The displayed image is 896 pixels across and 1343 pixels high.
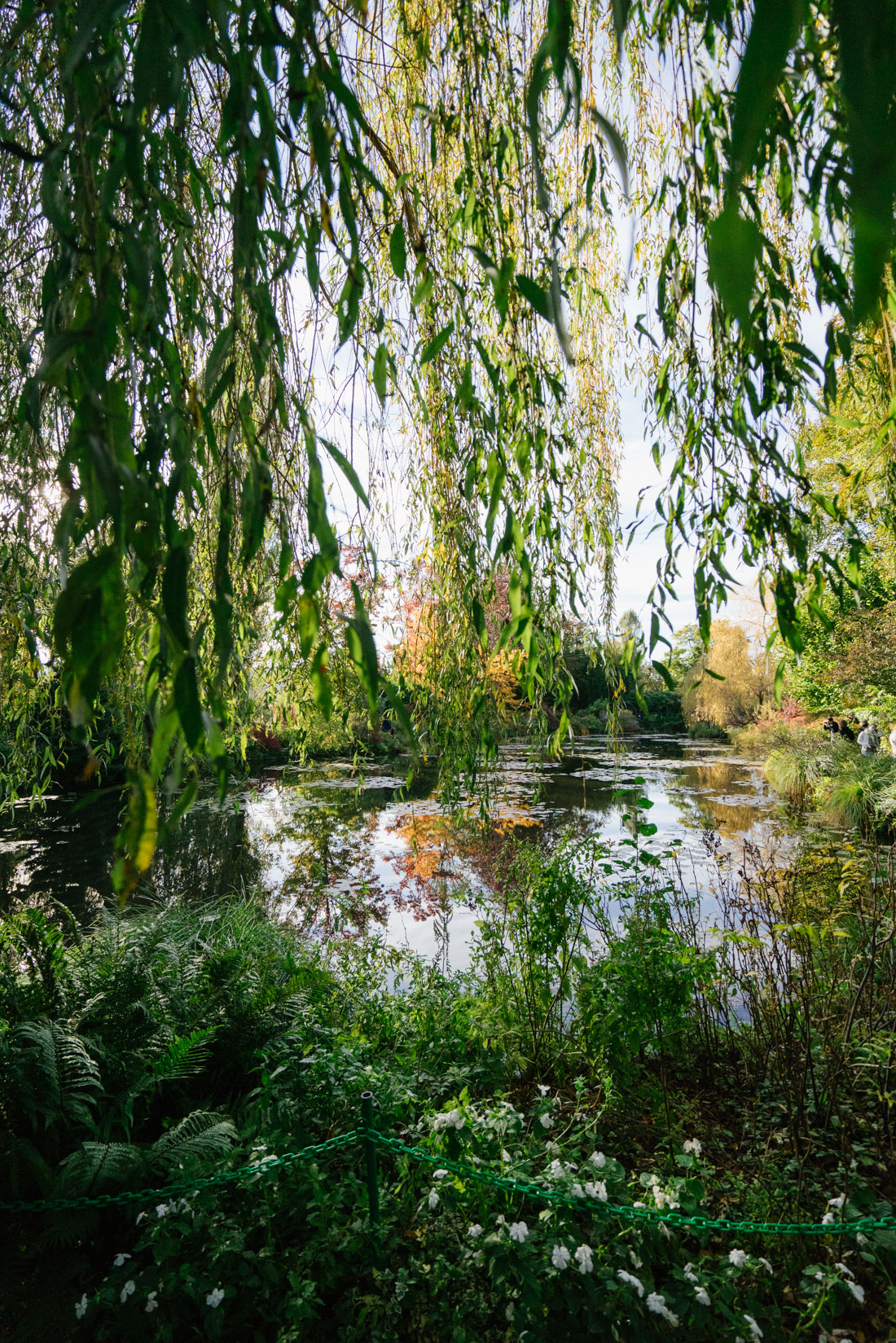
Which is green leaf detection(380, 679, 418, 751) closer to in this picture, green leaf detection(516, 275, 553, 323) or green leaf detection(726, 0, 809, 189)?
green leaf detection(516, 275, 553, 323)

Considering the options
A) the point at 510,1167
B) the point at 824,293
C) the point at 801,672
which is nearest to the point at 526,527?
the point at 824,293

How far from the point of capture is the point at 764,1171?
2055mm

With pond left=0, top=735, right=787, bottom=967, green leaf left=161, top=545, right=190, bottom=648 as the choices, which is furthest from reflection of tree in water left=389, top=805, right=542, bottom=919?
green leaf left=161, top=545, right=190, bottom=648

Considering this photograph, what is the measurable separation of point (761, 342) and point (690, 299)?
400 mm

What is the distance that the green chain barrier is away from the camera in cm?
149

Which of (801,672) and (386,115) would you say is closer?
(386,115)

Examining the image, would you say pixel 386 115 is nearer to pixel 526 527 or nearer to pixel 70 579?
pixel 526 527

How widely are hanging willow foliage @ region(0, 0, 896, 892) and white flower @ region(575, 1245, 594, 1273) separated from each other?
1.12 metres

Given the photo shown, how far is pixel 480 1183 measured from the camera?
1.79 metres

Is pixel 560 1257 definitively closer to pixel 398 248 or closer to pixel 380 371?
pixel 380 371

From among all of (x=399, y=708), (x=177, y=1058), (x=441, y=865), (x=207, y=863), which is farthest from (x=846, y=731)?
(x=399, y=708)

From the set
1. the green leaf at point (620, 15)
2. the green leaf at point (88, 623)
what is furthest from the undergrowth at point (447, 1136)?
the green leaf at point (620, 15)

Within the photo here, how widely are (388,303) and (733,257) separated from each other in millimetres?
1625

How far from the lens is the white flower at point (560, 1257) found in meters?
1.43
